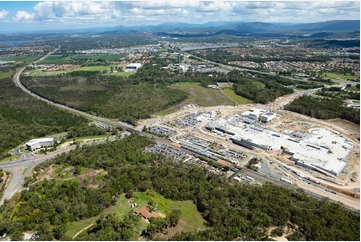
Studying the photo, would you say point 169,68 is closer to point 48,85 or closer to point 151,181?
point 48,85

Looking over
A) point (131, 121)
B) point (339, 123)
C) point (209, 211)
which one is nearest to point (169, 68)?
point (131, 121)

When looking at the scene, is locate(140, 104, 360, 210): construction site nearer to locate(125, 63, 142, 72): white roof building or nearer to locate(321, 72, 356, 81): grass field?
locate(321, 72, 356, 81): grass field

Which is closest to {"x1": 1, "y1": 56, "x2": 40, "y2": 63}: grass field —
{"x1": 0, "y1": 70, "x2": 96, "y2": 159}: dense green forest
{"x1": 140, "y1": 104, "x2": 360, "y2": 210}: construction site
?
{"x1": 0, "y1": 70, "x2": 96, "y2": 159}: dense green forest

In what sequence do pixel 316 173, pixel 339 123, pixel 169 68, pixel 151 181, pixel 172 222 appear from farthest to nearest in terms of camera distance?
pixel 169 68
pixel 339 123
pixel 316 173
pixel 151 181
pixel 172 222

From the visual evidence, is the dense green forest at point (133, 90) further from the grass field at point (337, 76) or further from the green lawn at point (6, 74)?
the grass field at point (337, 76)

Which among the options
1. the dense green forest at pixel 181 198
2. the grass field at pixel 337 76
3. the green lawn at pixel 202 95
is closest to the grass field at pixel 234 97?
the green lawn at pixel 202 95

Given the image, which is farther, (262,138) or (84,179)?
(262,138)

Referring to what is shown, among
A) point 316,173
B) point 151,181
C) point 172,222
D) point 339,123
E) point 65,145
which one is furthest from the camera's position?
point 339,123

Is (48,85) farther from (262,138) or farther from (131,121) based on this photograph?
(262,138)
